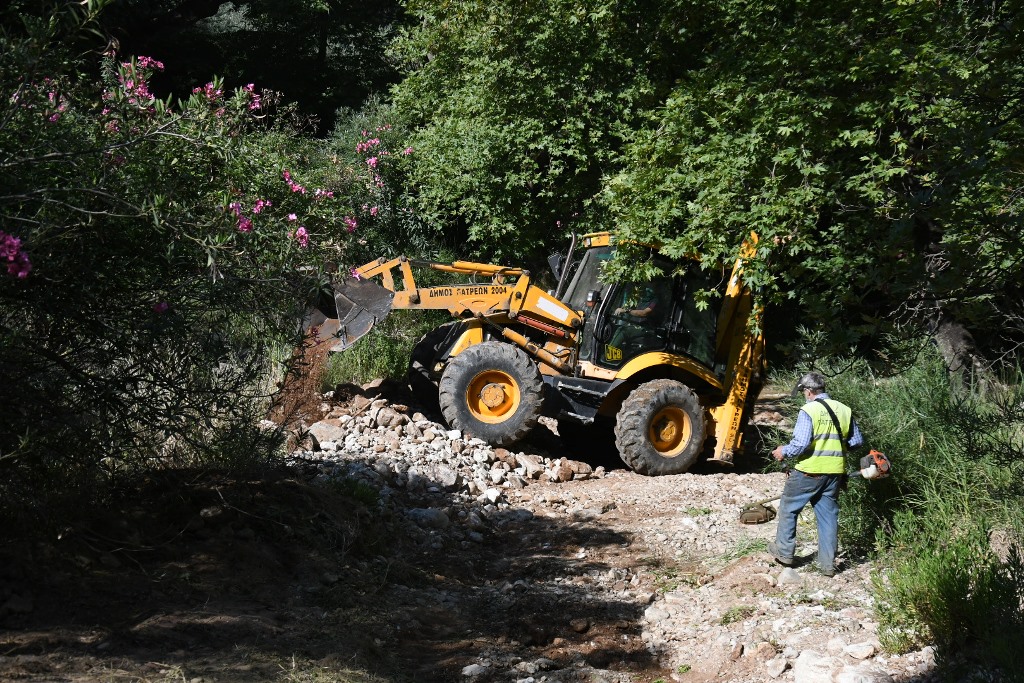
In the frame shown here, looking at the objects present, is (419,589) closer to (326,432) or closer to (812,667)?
(812,667)

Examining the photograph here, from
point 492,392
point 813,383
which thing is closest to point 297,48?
point 492,392

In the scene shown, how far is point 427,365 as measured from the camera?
38.2ft

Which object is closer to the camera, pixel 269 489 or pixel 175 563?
pixel 175 563

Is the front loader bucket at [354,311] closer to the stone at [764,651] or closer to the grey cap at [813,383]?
the grey cap at [813,383]

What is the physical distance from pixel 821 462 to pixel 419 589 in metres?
3.01

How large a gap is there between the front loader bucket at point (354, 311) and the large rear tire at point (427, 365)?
101 cm

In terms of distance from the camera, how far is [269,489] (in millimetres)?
7047

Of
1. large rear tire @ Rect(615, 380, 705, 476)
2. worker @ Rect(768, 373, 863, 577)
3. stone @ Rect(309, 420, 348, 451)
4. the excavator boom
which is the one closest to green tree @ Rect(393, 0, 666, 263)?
the excavator boom

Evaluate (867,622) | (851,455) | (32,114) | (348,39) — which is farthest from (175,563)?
(348,39)

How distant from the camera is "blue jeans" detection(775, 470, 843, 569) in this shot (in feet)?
23.4

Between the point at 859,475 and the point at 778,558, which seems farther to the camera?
the point at 859,475

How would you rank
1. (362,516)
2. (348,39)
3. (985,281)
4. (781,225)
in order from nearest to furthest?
1. (985,281)
2. (362,516)
3. (781,225)
4. (348,39)

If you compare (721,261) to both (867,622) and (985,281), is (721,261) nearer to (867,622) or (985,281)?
(867,622)

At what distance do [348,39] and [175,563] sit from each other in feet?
A: 61.7
